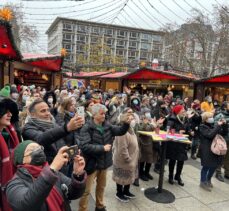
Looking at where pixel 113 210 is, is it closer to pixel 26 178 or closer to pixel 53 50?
pixel 26 178

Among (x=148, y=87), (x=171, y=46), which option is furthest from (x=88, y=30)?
(x=148, y=87)

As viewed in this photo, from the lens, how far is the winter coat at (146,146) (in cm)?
475

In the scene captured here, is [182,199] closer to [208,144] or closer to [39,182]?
[208,144]

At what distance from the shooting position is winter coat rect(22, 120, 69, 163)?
94.1 inches

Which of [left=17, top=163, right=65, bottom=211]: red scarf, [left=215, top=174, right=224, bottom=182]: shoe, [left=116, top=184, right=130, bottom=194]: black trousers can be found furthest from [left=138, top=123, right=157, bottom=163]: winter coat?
[left=17, top=163, right=65, bottom=211]: red scarf

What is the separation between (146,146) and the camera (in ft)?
15.7

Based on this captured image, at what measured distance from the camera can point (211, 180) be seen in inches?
203

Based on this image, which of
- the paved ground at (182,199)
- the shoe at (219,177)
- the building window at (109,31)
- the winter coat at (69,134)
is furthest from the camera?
the building window at (109,31)

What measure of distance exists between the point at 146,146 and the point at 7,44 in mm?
6089

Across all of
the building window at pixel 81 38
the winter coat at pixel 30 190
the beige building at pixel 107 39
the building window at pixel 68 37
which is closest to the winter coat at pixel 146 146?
the winter coat at pixel 30 190

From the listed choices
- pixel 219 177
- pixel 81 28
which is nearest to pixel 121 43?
pixel 81 28

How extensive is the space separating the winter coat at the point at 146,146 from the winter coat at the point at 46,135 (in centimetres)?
249

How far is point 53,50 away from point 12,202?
252 feet

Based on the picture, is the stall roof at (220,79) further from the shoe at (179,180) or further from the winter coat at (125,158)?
the winter coat at (125,158)
